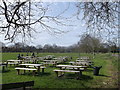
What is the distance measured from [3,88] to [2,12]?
2.42 meters

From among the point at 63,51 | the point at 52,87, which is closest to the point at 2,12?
the point at 52,87

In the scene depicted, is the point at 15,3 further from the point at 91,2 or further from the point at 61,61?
the point at 61,61

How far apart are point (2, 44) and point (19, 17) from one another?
2.70ft

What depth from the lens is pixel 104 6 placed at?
4.70 m

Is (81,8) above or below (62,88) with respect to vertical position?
above

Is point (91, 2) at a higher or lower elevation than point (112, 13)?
higher

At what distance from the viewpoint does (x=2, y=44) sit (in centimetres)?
416

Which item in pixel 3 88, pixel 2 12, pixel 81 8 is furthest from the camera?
pixel 3 88

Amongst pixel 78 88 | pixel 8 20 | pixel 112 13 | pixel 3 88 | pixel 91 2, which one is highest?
pixel 91 2

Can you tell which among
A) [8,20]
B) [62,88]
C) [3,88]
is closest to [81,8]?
[8,20]

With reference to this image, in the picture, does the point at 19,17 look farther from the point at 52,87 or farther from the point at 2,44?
the point at 52,87

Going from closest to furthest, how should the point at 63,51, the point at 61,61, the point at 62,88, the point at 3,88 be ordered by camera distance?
the point at 3,88
the point at 62,88
the point at 61,61
the point at 63,51

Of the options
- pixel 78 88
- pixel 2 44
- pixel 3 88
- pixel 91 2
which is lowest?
pixel 78 88

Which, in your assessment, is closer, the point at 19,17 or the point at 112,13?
the point at 19,17
